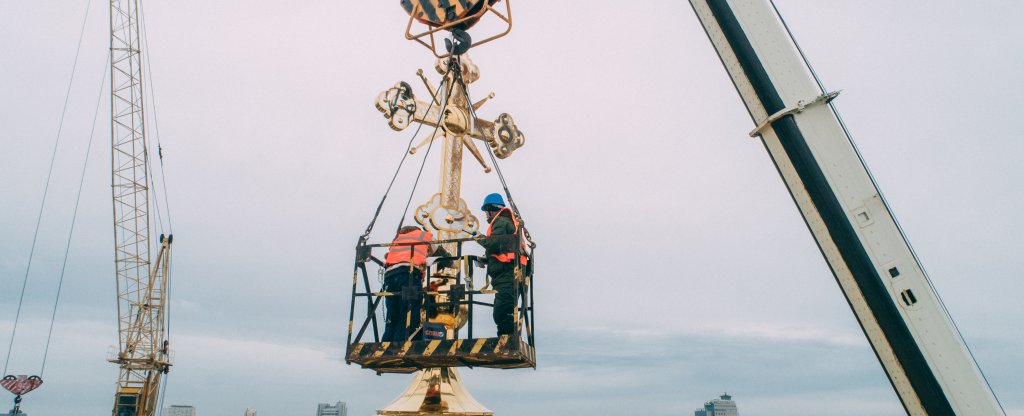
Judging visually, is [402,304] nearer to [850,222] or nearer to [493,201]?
[493,201]

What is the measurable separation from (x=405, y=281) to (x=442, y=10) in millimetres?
4305

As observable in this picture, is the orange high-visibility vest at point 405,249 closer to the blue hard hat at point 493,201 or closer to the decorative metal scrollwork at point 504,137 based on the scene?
the blue hard hat at point 493,201

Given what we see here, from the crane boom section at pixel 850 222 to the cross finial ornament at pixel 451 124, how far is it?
15.6 ft

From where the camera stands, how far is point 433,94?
1126 centimetres

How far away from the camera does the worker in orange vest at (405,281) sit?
342 inches

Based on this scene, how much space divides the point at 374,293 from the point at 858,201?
585cm

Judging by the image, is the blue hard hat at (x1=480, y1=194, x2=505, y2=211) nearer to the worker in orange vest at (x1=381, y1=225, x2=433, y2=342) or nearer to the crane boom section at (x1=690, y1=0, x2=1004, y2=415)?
the worker in orange vest at (x1=381, y1=225, x2=433, y2=342)

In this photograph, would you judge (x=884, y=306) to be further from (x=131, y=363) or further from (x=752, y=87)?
(x=131, y=363)

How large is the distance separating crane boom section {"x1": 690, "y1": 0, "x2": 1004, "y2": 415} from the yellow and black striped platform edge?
12.3ft

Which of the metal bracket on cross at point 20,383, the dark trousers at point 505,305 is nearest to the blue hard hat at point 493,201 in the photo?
the dark trousers at point 505,305

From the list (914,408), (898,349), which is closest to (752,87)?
(898,349)

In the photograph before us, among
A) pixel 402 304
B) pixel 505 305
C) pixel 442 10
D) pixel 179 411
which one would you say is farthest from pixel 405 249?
pixel 179 411

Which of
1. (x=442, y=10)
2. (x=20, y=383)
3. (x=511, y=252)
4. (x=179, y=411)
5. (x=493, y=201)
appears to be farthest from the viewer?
(x=179, y=411)

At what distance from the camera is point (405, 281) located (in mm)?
9781
